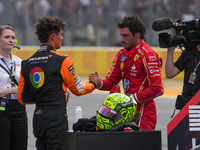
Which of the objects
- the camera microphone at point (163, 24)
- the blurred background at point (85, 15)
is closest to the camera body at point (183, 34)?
the camera microphone at point (163, 24)

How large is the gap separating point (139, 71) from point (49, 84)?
1156 millimetres

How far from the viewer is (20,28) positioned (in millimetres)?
21469

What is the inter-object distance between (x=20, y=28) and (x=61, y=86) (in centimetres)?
1678

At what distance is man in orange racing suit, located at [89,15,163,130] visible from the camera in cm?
562

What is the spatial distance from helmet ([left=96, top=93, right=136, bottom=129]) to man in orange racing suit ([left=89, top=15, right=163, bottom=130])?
3.99ft

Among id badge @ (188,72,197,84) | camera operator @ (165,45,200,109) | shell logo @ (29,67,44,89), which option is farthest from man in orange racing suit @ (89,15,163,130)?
shell logo @ (29,67,44,89)

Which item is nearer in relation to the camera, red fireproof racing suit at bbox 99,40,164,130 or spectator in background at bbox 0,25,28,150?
red fireproof racing suit at bbox 99,40,164,130

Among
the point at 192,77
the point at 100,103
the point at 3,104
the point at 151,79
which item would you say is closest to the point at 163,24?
the point at 151,79

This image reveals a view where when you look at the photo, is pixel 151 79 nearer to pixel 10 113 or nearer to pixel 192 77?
pixel 192 77

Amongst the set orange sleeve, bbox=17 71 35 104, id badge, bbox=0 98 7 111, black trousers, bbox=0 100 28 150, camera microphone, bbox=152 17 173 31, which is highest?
camera microphone, bbox=152 17 173 31

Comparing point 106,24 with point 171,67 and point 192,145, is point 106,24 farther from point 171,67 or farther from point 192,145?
point 192,145

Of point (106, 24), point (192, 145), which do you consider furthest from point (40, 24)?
point (106, 24)

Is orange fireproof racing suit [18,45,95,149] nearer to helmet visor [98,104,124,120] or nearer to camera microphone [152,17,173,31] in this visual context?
helmet visor [98,104,124,120]

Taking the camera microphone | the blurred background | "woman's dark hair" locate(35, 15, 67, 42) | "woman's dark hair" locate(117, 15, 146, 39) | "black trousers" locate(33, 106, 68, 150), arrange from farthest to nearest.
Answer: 1. the blurred background
2. "woman's dark hair" locate(117, 15, 146, 39)
3. "woman's dark hair" locate(35, 15, 67, 42)
4. the camera microphone
5. "black trousers" locate(33, 106, 68, 150)
